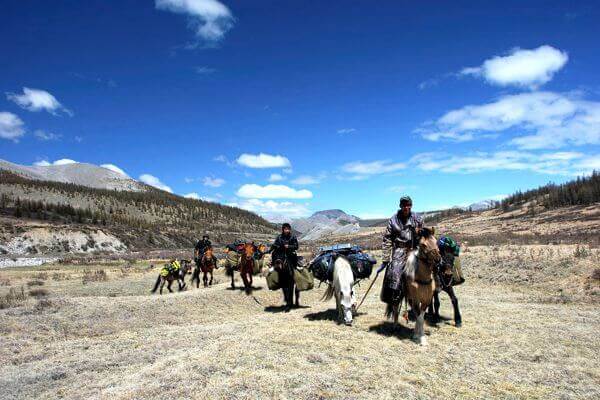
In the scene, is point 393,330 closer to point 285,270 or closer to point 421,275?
point 421,275

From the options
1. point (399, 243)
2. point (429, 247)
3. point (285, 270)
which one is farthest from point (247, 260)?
point (429, 247)

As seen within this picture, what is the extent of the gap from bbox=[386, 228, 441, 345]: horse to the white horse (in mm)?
1971

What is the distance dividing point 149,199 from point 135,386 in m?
130

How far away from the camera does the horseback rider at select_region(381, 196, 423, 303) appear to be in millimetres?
9633

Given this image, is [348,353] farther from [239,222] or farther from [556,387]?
[239,222]

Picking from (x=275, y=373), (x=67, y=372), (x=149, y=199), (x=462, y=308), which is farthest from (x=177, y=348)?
(x=149, y=199)

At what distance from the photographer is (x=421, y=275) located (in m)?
8.95

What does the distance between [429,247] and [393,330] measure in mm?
2541

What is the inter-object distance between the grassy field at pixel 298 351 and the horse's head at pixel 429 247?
182 centimetres

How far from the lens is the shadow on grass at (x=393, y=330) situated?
9.50 meters

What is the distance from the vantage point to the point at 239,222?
14625cm

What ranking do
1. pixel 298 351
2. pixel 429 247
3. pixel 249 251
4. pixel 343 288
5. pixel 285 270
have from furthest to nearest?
pixel 249 251 → pixel 285 270 → pixel 343 288 → pixel 429 247 → pixel 298 351

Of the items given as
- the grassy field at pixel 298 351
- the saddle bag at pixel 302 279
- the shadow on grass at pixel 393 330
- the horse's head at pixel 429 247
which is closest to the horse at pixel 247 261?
the grassy field at pixel 298 351

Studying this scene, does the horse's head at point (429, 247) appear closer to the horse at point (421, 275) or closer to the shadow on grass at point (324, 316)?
the horse at point (421, 275)
